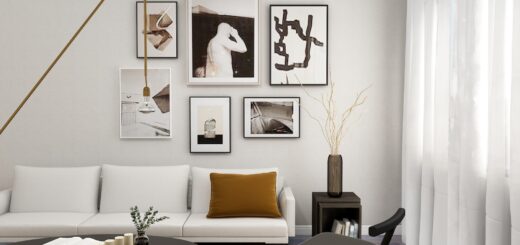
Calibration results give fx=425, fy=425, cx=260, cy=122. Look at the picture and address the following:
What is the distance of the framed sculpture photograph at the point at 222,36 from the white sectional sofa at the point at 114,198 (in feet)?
3.50

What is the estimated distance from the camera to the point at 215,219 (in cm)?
366

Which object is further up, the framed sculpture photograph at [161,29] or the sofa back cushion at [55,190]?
the framed sculpture photograph at [161,29]

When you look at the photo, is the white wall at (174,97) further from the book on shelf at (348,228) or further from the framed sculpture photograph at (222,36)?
the book on shelf at (348,228)

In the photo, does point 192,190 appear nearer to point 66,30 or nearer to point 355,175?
point 355,175

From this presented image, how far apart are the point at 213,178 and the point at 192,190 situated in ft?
1.03

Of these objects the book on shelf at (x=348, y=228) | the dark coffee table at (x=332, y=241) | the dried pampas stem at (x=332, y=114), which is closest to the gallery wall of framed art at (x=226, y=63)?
the dried pampas stem at (x=332, y=114)

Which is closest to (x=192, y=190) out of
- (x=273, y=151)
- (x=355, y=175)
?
(x=273, y=151)

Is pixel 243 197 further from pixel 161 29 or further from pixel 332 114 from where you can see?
pixel 161 29

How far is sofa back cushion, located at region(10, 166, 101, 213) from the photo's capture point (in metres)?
3.88

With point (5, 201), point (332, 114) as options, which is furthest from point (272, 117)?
point (5, 201)

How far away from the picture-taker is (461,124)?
2.92 meters

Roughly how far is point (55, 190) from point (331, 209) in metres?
2.58

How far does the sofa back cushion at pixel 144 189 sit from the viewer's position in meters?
3.89

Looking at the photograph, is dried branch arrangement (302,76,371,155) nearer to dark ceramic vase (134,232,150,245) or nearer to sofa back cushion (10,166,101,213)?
sofa back cushion (10,166,101,213)
